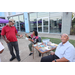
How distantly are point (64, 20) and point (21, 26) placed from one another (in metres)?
7.46

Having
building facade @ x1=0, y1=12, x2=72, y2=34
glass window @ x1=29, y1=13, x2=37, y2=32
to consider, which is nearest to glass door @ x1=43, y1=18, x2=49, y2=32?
building facade @ x1=0, y1=12, x2=72, y2=34

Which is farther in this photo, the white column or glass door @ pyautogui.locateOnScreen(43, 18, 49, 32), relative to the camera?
glass door @ pyautogui.locateOnScreen(43, 18, 49, 32)

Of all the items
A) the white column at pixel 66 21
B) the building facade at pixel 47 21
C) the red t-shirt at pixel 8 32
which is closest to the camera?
the red t-shirt at pixel 8 32

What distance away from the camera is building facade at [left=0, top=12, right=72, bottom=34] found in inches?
289

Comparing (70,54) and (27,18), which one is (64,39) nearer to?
(70,54)

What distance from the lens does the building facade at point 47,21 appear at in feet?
24.1

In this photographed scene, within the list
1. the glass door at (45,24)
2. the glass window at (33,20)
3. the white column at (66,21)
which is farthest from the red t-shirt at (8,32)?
the glass window at (33,20)

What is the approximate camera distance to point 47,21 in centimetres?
861

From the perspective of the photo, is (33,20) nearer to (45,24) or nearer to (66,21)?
(45,24)

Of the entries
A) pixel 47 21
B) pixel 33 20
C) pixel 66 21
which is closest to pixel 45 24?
pixel 47 21

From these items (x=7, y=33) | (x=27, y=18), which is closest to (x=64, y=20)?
(x=27, y=18)

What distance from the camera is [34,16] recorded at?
9.61m

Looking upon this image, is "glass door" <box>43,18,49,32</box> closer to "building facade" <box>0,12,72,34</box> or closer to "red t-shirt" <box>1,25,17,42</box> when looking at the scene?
"building facade" <box>0,12,72,34</box>

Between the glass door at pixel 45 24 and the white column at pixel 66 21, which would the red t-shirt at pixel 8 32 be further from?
the glass door at pixel 45 24
